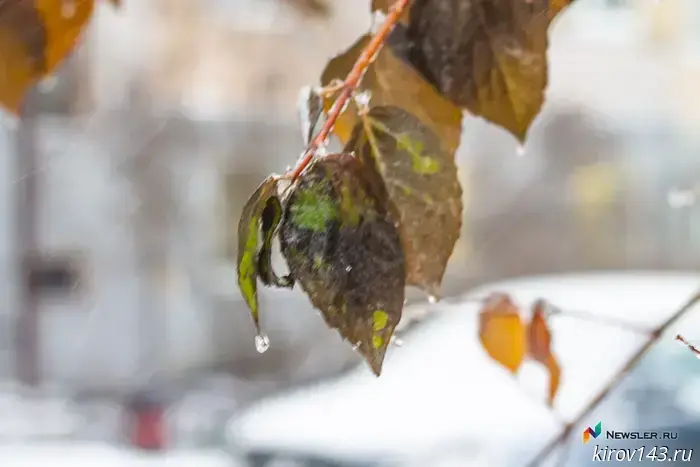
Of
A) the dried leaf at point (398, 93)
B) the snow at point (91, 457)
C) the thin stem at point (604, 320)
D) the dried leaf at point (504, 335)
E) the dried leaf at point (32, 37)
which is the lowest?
the snow at point (91, 457)

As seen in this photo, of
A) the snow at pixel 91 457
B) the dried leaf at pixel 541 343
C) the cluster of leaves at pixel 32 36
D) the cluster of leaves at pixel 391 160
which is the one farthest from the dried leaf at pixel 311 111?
the snow at pixel 91 457

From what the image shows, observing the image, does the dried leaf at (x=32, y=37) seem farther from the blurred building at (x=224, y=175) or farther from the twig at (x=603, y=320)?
the twig at (x=603, y=320)

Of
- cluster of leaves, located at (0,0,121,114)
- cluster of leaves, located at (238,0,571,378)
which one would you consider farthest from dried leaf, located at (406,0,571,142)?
cluster of leaves, located at (0,0,121,114)

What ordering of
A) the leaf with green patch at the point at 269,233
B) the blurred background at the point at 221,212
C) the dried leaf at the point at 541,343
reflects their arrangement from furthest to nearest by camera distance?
the blurred background at the point at 221,212 < the dried leaf at the point at 541,343 < the leaf with green patch at the point at 269,233

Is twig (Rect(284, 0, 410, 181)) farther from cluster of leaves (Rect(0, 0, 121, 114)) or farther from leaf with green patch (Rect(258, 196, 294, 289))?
cluster of leaves (Rect(0, 0, 121, 114))

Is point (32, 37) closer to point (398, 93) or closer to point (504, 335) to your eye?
point (398, 93)

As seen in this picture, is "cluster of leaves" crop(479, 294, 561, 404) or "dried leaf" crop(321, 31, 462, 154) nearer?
"dried leaf" crop(321, 31, 462, 154)
